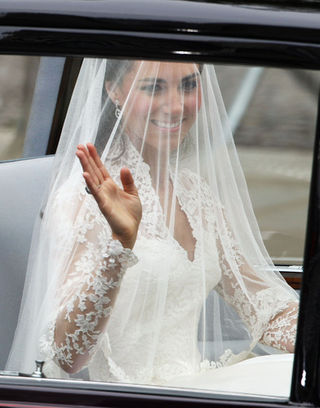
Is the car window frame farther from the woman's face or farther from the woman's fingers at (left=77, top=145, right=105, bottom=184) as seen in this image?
the woman's face

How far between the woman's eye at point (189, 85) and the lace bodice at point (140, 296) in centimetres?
17

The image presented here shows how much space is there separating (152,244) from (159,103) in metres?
0.29

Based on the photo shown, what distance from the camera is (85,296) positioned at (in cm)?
169

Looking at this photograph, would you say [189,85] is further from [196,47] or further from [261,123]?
[261,123]

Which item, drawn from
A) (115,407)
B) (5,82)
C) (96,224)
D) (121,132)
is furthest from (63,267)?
(5,82)

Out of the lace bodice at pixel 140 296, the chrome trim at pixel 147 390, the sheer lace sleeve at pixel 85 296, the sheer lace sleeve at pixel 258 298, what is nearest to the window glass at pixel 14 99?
the sheer lace sleeve at pixel 258 298

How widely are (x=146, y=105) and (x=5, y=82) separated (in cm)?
989

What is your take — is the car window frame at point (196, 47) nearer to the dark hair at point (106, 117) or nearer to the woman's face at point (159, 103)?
the woman's face at point (159, 103)

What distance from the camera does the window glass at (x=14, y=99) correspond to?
850 centimetres

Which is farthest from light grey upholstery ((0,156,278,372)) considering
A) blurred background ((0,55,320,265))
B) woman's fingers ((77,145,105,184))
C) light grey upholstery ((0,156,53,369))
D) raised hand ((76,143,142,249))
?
blurred background ((0,55,320,265))

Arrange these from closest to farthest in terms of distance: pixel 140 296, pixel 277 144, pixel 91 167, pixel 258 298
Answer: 1. pixel 91 167
2. pixel 140 296
3. pixel 258 298
4. pixel 277 144

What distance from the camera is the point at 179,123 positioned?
1903 mm

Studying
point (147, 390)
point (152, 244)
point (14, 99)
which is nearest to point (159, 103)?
point (152, 244)

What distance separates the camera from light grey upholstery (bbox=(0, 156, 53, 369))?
82.2 inches
